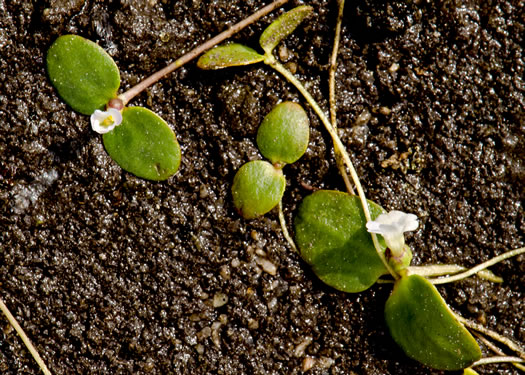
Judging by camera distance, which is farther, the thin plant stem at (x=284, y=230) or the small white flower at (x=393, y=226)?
the thin plant stem at (x=284, y=230)

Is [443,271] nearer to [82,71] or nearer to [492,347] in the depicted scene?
[492,347]

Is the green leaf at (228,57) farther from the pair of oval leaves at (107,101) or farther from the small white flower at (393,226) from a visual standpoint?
the small white flower at (393,226)

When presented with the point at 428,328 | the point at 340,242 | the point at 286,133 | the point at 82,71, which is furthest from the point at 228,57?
the point at 428,328

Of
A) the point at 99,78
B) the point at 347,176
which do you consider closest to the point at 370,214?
the point at 347,176

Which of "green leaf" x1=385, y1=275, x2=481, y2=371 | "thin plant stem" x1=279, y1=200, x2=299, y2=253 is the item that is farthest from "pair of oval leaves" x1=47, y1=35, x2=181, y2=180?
"green leaf" x1=385, y1=275, x2=481, y2=371

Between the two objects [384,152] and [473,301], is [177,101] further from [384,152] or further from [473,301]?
[473,301]

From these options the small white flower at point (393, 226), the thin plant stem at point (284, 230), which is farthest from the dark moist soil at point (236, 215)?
the small white flower at point (393, 226)
